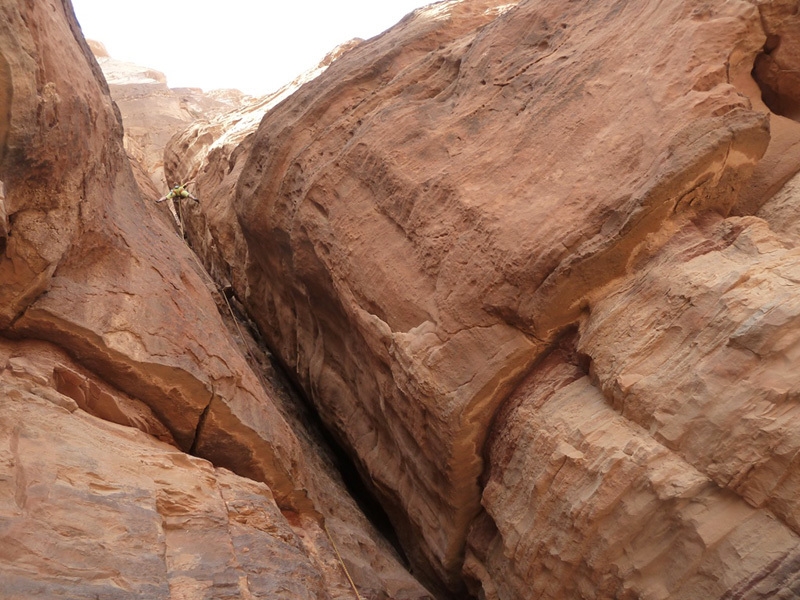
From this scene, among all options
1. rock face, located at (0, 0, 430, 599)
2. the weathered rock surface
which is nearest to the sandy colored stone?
rock face, located at (0, 0, 430, 599)

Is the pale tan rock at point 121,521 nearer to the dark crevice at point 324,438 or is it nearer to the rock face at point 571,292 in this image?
the rock face at point 571,292

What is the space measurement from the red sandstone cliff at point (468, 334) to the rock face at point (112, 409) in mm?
23

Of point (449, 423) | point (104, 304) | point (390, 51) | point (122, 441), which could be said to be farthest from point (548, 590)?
point (390, 51)

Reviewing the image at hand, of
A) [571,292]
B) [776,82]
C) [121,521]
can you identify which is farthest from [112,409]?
[776,82]

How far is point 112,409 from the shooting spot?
4.95 meters

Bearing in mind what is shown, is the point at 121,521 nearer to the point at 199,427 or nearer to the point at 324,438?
the point at 199,427

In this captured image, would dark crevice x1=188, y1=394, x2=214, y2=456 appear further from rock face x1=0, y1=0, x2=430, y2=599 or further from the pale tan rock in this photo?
the pale tan rock

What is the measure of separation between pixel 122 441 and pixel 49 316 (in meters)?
1.04

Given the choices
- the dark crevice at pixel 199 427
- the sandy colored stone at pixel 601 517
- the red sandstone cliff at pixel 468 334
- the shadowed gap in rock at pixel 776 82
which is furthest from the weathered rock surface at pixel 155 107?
the shadowed gap in rock at pixel 776 82

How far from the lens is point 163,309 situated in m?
5.68

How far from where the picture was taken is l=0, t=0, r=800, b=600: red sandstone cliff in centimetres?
378

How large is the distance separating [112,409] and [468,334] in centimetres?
261

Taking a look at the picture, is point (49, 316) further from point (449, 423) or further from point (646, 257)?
point (646, 257)

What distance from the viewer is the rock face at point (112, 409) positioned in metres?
3.63
